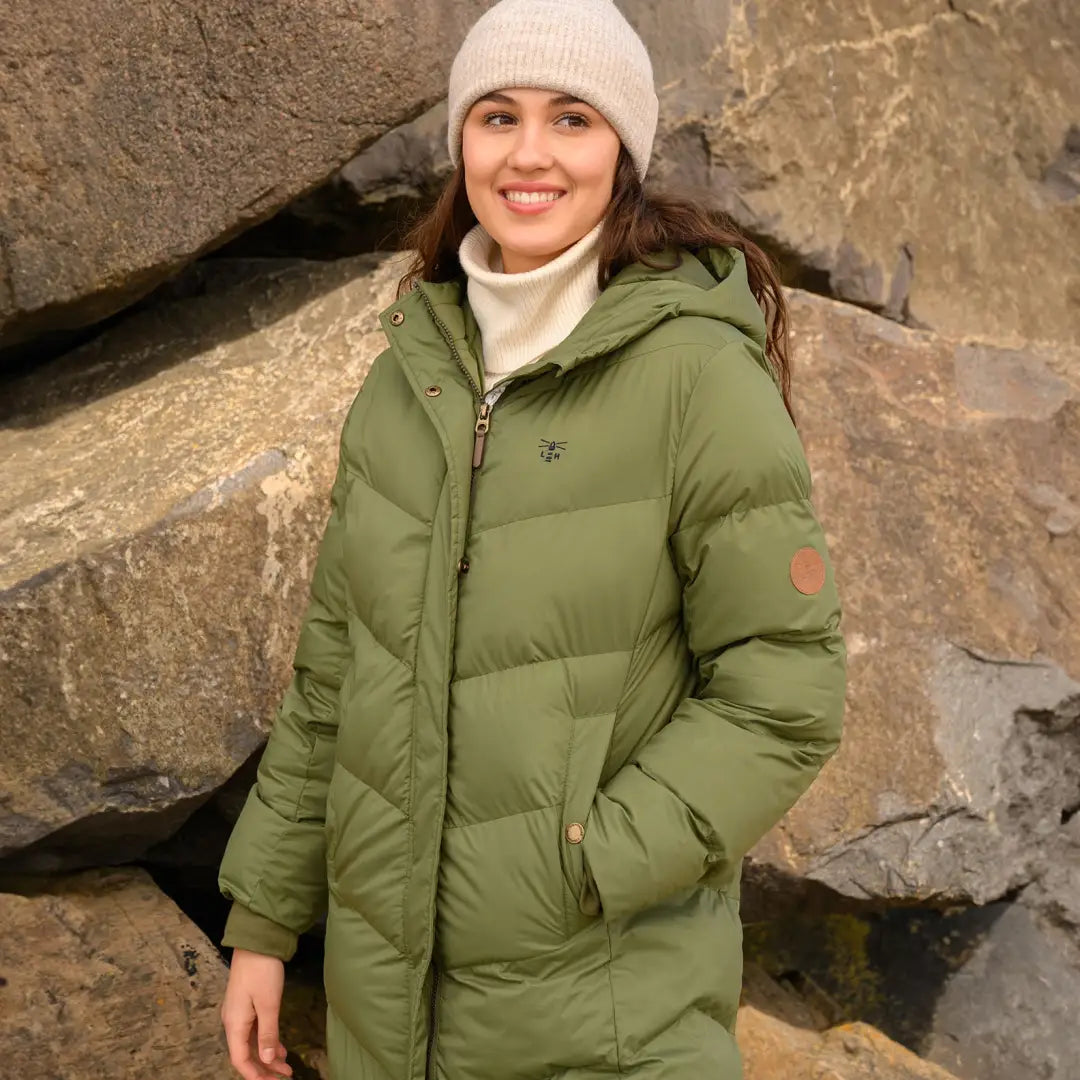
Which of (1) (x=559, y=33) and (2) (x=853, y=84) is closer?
(1) (x=559, y=33)

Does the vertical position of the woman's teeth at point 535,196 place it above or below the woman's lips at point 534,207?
above

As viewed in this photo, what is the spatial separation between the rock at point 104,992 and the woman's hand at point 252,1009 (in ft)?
1.50

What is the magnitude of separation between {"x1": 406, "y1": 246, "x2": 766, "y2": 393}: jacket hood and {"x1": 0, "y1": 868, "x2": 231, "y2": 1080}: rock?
4.06ft

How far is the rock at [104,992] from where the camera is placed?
229 cm

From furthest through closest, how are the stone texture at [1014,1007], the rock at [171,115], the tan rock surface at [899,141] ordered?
1. the tan rock surface at [899,141]
2. the stone texture at [1014,1007]
3. the rock at [171,115]

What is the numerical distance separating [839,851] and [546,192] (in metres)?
1.39

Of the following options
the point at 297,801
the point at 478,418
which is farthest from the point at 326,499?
the point at 478,418

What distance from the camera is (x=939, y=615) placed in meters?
2.77

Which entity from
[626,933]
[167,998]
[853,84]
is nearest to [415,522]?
[626,933]

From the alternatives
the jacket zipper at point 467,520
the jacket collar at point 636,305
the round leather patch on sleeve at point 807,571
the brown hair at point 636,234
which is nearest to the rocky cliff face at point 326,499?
the brown hair at point 636,234

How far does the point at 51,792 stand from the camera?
2322mm

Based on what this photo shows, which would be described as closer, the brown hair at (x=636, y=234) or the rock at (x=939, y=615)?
the brown hair at (x=636, y=234)

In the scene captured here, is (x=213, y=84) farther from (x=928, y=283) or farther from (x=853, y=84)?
(x=928, y=283)

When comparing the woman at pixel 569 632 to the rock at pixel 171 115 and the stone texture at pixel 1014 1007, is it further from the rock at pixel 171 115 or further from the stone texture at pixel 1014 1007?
the stone texture at pixel 1014 1007
